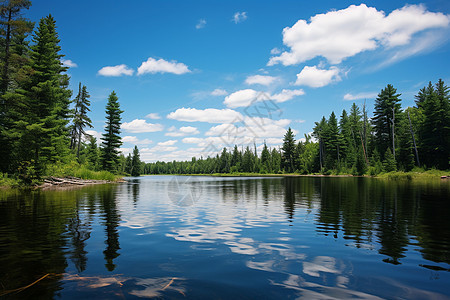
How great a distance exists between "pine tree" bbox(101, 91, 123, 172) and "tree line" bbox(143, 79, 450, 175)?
63.7 metres

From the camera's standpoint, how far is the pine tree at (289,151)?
11175 centimetres

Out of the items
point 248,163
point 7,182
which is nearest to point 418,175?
point 7,182

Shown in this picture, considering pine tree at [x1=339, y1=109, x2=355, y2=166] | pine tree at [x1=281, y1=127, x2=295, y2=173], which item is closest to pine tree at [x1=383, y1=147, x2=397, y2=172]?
pine tree at [x1=339, y1=109, x2=355, y2=166]

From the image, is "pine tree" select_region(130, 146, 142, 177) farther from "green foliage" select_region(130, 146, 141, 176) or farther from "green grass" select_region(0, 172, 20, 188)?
"green grass" select_region(0, 172, 20, 188)

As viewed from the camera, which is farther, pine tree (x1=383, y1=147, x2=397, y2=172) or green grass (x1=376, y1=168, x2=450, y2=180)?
pine tree (x1=383, y1=147, x2=397, y2=172)

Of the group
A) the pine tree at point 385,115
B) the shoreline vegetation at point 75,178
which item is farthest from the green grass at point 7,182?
the pine tree at point 385,115

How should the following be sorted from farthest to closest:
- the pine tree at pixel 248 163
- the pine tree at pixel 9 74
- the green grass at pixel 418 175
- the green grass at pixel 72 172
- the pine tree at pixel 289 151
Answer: the pine tree at pixel 248 163
the pine tree at pixel 289 151
the green grass at pixel 418 175
the green grass at pixel 72 172
the pine tree at pixel 9 74

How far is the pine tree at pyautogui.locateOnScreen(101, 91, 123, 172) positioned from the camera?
56.0m

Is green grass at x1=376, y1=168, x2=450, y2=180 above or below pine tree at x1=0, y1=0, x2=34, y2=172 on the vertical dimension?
below

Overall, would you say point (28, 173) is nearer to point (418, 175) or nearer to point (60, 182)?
point (60, 182)

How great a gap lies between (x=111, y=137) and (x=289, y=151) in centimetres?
7866

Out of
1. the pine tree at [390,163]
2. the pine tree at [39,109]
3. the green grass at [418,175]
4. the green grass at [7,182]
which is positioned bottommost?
the green grass at [418,175]

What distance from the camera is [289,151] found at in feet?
368

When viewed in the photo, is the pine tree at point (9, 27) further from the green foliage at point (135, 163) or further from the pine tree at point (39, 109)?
the green foliage at point (135, 163)
